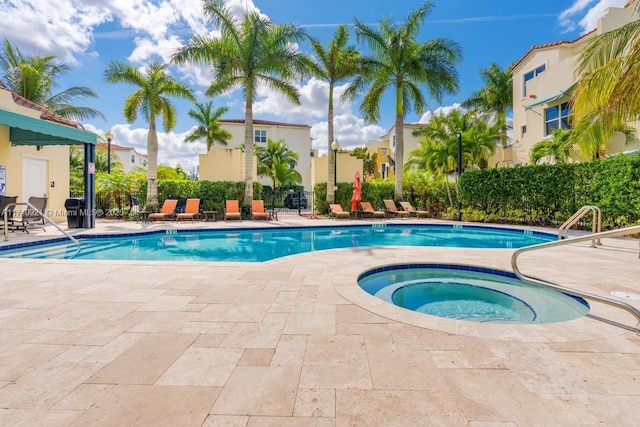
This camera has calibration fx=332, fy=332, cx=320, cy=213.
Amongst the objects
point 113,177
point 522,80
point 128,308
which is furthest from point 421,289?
point 522,80

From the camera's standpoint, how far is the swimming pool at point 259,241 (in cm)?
832

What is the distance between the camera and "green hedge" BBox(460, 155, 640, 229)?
10.1 m

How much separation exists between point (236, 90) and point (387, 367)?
16.1 m

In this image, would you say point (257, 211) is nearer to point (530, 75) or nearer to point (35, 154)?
point (35, 154)

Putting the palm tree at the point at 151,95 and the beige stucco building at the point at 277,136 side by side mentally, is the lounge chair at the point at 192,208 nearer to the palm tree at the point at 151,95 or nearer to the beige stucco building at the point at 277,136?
the palm tree at the point at 151,95

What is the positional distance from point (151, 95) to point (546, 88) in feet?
64.6

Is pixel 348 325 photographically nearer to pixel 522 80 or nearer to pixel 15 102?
pixel 15 102

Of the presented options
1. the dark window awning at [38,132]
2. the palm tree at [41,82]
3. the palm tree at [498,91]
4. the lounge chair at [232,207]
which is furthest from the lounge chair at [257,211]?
the palm tree at [498,91]

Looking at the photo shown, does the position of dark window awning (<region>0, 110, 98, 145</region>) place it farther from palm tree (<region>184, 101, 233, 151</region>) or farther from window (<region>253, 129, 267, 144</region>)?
window (<region>253, 129, 267, 144</region>)

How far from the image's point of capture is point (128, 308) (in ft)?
12.2

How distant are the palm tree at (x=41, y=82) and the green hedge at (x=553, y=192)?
21.0 metres

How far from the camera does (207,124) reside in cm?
2831

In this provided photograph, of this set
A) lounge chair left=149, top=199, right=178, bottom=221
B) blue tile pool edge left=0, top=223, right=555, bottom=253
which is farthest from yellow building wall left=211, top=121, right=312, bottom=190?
blue tile pool edge left=0, top=223, right=555, bottom=253

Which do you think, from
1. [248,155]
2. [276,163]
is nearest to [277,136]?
[276,163]
